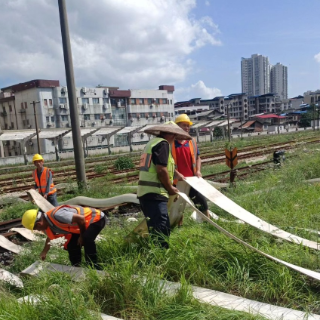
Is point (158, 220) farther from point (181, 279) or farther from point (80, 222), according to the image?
point (181, 279)

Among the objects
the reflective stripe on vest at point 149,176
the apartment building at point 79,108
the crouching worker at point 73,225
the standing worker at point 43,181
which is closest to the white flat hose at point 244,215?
the reflective stripe on vest at point 149,176

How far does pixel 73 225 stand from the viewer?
3.80 metres

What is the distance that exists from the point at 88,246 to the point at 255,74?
20383 cm

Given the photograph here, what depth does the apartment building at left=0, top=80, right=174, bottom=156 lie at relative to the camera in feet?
184

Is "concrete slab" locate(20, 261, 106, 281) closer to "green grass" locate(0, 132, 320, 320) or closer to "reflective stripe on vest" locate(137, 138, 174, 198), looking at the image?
"green grass" locate(0, 132, 320, 320)

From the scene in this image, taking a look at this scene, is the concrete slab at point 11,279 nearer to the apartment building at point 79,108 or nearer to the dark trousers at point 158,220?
the dark trousers at point 158,220

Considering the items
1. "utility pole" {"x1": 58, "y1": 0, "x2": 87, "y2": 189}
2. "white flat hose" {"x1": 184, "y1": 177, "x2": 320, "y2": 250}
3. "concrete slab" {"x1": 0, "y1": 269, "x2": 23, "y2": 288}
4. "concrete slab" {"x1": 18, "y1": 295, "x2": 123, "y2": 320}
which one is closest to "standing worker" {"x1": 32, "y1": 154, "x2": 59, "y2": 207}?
"utility pole" {"x1": 58, "y1": 0, "x2": 87, "y2": 189}

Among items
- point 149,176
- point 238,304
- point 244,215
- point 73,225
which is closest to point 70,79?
point 149,176

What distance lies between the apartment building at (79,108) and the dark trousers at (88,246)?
46554 mm

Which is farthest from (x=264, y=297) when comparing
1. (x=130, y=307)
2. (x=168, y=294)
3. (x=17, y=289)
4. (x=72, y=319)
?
(x=17, y=289)

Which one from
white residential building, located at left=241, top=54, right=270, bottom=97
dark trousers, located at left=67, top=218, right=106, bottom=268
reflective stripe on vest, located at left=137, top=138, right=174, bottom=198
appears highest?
white residential building, located at left=241, top=54, right=270, bottom=97

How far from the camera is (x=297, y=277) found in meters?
3.11

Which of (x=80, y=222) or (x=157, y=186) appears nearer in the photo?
(x=80, y=222)

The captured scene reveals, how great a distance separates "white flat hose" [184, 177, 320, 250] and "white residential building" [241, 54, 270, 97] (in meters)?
197
